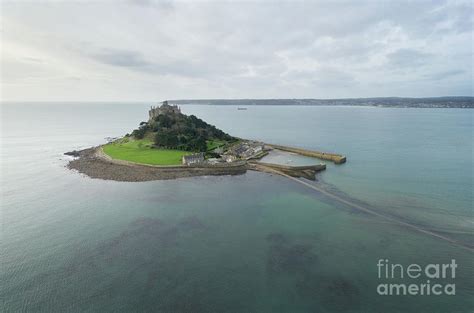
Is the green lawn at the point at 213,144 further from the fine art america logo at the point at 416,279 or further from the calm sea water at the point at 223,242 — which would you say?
the fine art america logo at the point at 416,279

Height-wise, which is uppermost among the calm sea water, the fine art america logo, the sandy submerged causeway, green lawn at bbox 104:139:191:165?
green lawn at bbox 104:139:191:165

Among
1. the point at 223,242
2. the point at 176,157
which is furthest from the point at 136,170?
the point at 223,242

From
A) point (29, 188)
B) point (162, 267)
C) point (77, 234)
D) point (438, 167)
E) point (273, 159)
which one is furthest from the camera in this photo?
point (273, 159)

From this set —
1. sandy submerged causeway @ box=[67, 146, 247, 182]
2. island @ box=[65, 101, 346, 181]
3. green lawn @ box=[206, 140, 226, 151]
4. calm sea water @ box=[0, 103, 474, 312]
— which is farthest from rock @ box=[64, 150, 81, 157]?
green lawn @ box=[206, 140, 226, 151]

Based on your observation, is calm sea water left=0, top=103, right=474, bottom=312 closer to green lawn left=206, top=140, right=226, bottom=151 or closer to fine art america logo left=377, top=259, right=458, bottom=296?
fine art america logo left=377, top=259, right=458, bottom=296

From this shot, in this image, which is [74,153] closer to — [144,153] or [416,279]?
[144,153]

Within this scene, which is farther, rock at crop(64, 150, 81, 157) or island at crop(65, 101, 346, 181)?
rock at crop(64, 150, 81, 157)

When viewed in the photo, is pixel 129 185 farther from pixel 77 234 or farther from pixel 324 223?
pixel 324 223

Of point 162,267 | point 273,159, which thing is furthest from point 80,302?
point 273,159

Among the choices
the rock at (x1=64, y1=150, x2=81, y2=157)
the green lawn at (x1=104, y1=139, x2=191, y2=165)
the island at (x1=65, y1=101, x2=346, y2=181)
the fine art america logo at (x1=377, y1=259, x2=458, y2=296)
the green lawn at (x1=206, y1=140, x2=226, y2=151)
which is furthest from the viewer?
the green lawn at (x1=206, y1=140, x2=226, y2=151)
